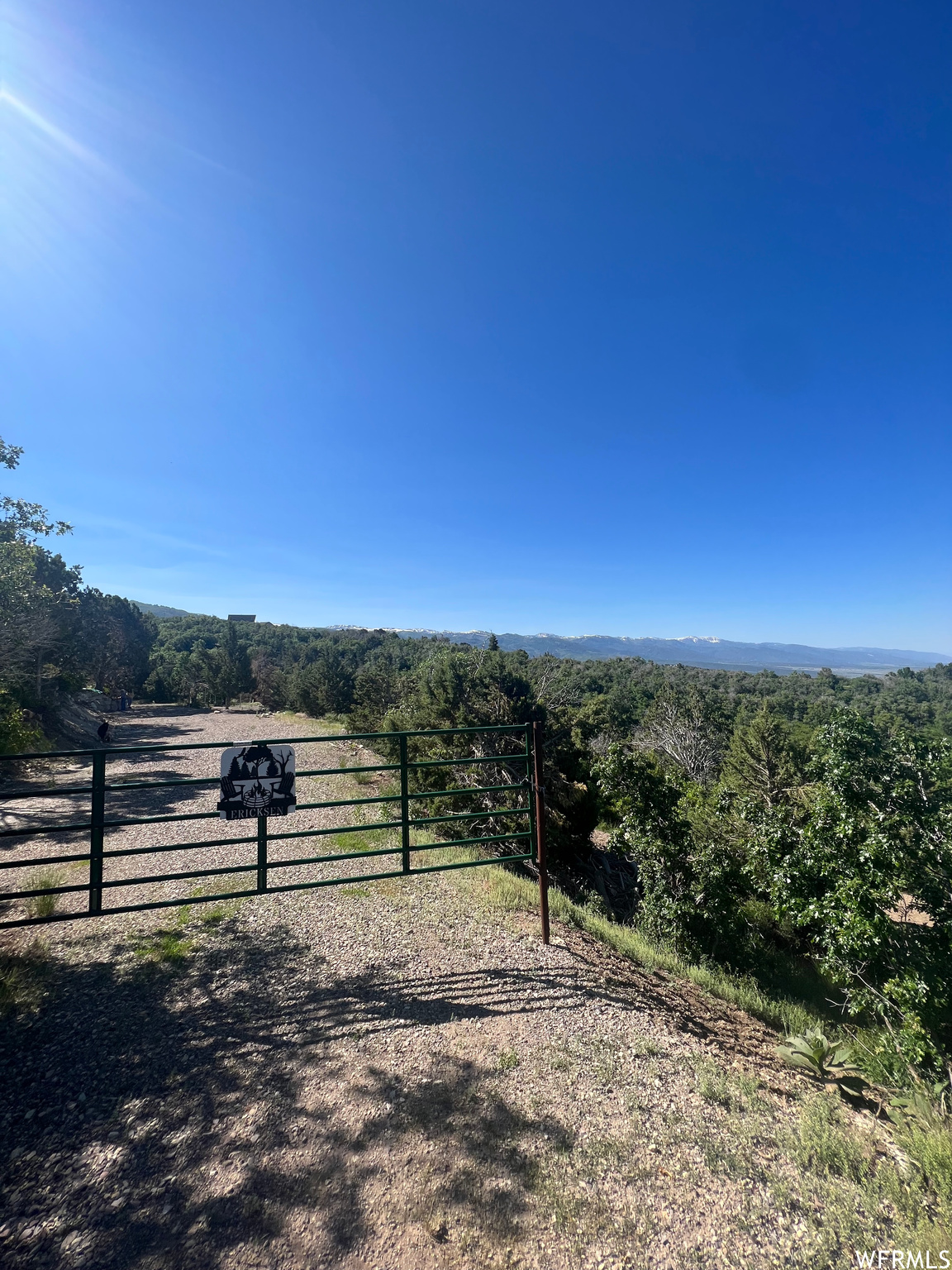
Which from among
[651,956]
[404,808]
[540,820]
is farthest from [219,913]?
[651,956]

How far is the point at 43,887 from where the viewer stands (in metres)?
4.44

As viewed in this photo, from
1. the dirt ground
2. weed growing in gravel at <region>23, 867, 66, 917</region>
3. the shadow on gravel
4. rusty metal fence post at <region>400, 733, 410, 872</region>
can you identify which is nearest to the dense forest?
the dirt ground

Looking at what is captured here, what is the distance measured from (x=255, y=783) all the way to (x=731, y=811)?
10301 mm

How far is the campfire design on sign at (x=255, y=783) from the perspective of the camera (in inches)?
152

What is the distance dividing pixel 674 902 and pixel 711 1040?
8.83 feet

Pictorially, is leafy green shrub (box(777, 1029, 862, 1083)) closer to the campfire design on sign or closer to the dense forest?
the dense forest

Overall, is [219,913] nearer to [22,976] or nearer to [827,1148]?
[22,976]

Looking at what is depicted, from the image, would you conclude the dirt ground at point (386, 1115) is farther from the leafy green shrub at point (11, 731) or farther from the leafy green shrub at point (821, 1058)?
the leafy green shrub at point (11, 731)

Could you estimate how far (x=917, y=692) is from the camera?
63312 millimetres

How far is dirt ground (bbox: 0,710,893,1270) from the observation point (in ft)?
6.95

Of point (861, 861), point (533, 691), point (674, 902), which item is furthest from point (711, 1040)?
point (533, 691)

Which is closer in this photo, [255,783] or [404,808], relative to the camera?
[255,783]

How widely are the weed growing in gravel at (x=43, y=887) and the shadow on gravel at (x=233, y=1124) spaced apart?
95 centimetres

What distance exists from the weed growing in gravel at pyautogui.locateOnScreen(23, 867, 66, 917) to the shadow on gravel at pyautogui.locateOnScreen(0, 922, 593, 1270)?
3.13 feet
